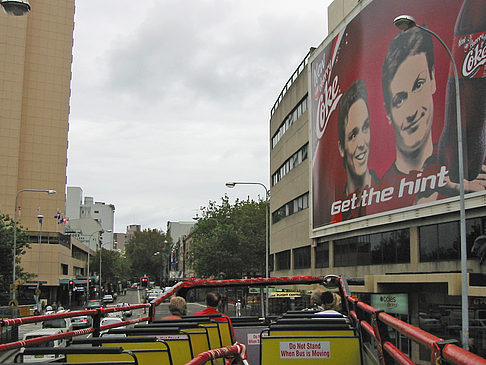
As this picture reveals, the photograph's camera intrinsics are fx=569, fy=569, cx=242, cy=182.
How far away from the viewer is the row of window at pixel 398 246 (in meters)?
24.9

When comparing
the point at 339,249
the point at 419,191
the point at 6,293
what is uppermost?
the point at 419,191

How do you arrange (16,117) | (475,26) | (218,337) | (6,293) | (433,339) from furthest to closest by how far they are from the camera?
1. (16,117)
2. (6,293)
3. (475,26)
4. (218,337)
5. (433,339)

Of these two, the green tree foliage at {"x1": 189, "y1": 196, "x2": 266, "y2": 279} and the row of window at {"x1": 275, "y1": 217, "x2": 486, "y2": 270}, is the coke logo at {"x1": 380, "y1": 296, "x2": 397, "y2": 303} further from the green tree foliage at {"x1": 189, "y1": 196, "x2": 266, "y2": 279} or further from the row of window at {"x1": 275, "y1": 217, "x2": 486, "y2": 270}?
the green tree foliage at {"x1": 189, "y1": 196, "x2": 266, "y2": 279}

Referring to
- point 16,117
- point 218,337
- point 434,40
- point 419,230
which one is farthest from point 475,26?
point 16,117

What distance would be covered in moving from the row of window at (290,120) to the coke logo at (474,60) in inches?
811

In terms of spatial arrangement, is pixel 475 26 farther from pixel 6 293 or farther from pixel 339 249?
pixel 6 293

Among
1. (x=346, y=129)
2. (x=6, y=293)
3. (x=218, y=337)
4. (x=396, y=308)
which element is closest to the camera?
(x=218, y=337)

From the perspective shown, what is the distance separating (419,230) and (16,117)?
57.4 metres

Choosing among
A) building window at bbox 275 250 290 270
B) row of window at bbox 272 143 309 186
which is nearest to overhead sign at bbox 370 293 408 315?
row of window at bbox 272 143 309 186

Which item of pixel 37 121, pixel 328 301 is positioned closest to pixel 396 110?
pixel 328 301

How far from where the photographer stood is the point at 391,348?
361 centimetres

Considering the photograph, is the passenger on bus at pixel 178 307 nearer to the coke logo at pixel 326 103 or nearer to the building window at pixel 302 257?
the coke logo at pixel 326 103

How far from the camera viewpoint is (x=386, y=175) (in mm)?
30156

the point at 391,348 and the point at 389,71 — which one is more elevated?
the point at 389,71
